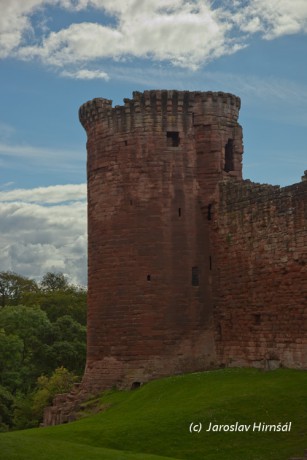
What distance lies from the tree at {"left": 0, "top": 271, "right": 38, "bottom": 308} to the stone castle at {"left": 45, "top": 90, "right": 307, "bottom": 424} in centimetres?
4678

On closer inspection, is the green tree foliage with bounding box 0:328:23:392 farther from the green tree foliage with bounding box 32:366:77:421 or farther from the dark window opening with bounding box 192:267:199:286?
the dark window opening with bounding box 192:267:199:286

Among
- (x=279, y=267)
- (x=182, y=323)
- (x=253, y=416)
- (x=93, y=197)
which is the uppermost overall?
(x=93, y=197)

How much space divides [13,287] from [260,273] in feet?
174

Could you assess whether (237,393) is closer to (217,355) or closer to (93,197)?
(217,355)

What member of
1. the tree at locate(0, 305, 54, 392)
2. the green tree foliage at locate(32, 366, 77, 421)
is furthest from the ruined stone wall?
the tree at locate(0, 305, 54, 392)

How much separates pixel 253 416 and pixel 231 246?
846 cm

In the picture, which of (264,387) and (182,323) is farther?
(182,323)

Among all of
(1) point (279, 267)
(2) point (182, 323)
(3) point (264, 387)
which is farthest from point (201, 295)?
A: (3) point (264, 387)

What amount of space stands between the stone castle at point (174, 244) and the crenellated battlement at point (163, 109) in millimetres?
37

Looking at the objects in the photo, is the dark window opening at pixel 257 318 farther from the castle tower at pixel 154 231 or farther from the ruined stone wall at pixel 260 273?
the castle tower at pixel 154 231

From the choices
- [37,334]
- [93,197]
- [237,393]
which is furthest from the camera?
[37,334]

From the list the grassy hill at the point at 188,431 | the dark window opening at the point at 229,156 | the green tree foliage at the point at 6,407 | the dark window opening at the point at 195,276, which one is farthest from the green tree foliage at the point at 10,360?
the grassy hill at the point at 188,431

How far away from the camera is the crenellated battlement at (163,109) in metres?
26.9

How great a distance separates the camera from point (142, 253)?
25.9 metres
